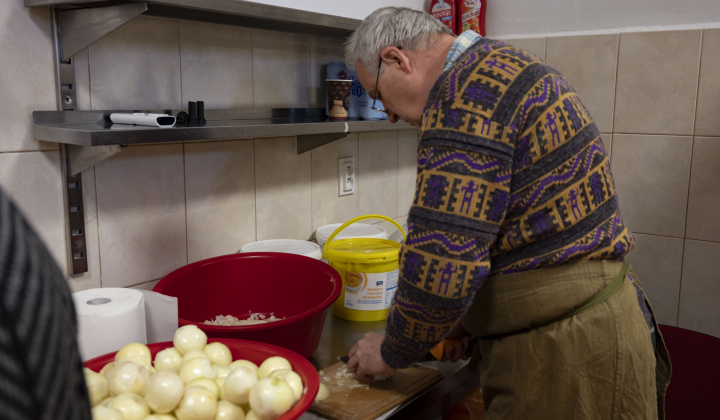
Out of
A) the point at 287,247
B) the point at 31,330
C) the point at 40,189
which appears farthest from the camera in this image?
the point at 287,247

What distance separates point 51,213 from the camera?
48.9 inches

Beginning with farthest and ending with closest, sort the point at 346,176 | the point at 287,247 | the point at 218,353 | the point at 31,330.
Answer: the point at 346,176 < the point at 287,247 < the point at 218,353 < the point at 31,330

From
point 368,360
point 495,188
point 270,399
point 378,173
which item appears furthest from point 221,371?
point 378,173

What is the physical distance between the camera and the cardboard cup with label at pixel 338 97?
5.42 ft

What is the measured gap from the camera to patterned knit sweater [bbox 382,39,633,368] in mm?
926

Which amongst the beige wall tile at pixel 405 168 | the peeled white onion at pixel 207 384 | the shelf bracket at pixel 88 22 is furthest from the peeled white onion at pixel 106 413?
the beige wall tile at pixel 405 168

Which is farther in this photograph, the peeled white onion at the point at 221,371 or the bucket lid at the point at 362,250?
the bucket lid at the point at 362,250

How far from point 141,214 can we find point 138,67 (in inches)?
12.9

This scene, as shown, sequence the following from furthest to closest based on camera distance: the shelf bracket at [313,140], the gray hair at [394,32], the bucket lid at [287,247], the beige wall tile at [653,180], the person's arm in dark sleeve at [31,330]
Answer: the beige wall tile at [653,180] < the shelf bracket at [313,140] < the bucket lid at [287,247] < the gray hair at [394,32] < the person's arm in dark sleeve at [31,330]

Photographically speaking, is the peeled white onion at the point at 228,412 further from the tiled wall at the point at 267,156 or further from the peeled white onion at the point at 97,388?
the tiled wall at the point at 267,156

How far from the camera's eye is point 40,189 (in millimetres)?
1217

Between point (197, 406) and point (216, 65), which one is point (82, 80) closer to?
point (216, 65)

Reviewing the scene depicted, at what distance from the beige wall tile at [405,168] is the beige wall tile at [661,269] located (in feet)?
2.55

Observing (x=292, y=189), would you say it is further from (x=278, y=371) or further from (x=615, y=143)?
(x=615, y=143)
